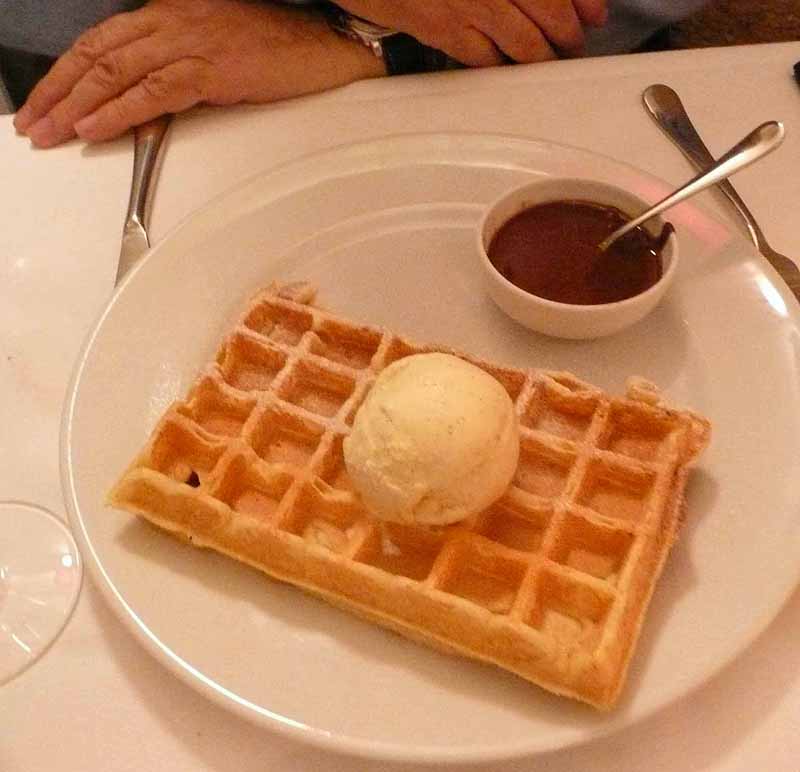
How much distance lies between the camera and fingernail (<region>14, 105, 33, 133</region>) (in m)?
1.56

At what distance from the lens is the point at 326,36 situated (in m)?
1.58

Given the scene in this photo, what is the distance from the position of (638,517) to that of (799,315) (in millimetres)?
384

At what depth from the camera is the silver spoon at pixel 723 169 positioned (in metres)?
1.24

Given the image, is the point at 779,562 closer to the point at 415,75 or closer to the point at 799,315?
the point at 799,315

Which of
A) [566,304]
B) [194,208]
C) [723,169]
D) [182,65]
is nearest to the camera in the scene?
[566,304]

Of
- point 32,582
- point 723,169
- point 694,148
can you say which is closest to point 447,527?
point 32,582

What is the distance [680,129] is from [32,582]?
3.94 feet

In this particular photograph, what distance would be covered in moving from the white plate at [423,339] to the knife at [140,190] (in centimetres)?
8

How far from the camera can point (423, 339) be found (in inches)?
49.1

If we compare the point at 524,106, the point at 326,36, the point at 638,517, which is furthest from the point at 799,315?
the point at 326,36

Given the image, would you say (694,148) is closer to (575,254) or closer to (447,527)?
(575,254)

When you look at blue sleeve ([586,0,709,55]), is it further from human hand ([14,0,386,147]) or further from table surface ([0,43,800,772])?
human hand ([14,0,386,147])

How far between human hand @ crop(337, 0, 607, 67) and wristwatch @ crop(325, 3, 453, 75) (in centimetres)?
4

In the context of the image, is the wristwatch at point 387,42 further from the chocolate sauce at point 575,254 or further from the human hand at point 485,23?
the chocolate sauce at point 575,254
